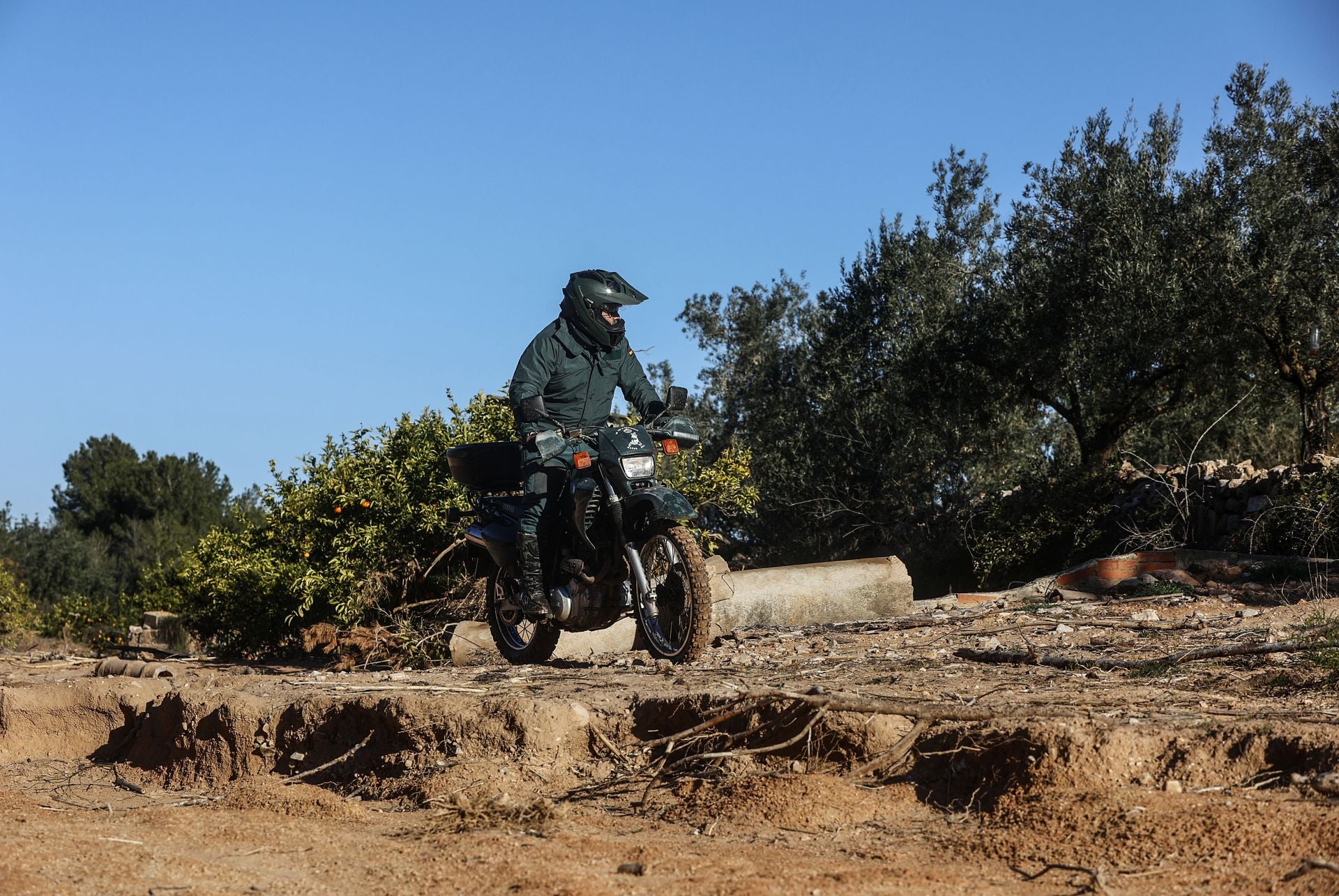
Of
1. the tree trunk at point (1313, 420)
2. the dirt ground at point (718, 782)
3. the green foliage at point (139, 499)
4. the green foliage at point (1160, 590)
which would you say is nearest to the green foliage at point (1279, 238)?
the tree trunk at point (1313, 420)

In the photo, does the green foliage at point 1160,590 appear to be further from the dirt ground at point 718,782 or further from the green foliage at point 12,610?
the green foliage at point 12,610

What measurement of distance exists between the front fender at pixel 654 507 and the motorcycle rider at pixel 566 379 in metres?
0.64

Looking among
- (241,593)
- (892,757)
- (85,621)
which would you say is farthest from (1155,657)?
(85,621)

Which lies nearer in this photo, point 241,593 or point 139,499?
point 241,593

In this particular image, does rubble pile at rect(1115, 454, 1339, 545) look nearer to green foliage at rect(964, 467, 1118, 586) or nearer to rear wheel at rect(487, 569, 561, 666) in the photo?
green foliage at rect(964, 467, 1118, 586)

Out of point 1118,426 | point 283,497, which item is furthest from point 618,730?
point 1118,426

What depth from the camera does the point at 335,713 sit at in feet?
18.2

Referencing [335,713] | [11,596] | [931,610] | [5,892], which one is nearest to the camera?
[5,892]

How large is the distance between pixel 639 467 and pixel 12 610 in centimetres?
1346

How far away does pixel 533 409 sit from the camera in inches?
268

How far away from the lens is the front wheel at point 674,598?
6.28 metres

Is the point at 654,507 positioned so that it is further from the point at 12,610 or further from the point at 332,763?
the point at 12,610

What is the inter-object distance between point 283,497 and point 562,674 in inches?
202

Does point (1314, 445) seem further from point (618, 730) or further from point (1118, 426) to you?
point (618, 730)
